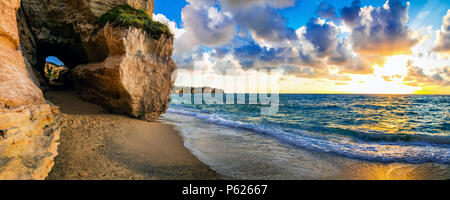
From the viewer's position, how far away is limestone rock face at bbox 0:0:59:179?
104 inches

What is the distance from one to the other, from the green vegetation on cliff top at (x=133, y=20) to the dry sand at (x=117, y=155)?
4.78 meters

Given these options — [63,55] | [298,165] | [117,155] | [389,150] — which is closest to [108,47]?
[63,55]

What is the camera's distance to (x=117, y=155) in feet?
16.1

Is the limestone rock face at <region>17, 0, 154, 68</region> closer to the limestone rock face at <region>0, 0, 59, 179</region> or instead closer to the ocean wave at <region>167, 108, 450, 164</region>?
the limestone rock face at <region>0, 0, 59, 179</region>

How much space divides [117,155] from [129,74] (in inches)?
186

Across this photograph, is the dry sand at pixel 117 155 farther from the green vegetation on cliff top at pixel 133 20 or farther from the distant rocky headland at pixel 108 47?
the green vegetation on cliff top at pixel 133 20

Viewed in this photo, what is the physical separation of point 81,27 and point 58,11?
1.75m

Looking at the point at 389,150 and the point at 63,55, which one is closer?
the point at 389,150

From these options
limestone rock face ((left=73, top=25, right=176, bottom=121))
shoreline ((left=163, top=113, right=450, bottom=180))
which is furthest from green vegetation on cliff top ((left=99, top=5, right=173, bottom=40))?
shoreline ((left=163, top=113, right=450, bottom=180))

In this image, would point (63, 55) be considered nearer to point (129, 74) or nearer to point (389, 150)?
point (129, 74)

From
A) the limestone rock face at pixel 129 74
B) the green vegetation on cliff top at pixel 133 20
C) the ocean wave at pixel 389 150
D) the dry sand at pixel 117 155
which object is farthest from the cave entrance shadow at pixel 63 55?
the ocean wave at pixel 389 150

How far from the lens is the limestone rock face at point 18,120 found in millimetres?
2641
